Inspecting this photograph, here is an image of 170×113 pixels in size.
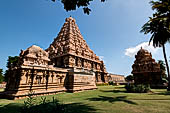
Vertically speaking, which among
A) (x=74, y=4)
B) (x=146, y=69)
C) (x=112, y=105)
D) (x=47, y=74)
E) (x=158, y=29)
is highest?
(x=158, y=29)

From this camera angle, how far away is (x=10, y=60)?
123ft

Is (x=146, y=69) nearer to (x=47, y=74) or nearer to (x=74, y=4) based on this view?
(x=47, y=74)

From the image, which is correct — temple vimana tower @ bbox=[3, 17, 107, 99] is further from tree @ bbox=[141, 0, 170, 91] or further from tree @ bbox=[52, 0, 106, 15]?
tree @ bbox=[141, 0, 170, 91]

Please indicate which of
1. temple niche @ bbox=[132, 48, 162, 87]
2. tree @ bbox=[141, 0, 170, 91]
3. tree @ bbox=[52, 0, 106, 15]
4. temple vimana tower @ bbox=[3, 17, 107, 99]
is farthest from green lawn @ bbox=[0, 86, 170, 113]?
temple niche @ bbox=[132, 48, 162, 87]

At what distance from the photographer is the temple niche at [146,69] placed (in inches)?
939

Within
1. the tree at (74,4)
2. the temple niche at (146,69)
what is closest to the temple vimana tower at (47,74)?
the tree at (74,4)

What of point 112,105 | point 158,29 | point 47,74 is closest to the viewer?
point 112,105

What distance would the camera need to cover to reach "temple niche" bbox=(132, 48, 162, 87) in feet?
78.2

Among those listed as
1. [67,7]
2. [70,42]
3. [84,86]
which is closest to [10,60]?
[70,42]

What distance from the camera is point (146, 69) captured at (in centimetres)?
2539

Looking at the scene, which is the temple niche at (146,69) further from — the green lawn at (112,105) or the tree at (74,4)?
the tree at (74,4)

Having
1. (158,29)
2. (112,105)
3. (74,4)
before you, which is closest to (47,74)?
(112,105)

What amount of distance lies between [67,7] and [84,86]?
16.5m

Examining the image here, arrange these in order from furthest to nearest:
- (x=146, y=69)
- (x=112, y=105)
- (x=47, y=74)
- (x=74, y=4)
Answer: (x=146, y=69) < (x=47, y=74) < (x=112, y=105) < (x=74, y=4)
